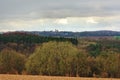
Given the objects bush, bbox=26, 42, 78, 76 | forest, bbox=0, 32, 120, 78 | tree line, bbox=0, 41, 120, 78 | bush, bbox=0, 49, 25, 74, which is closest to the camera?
forest, bbox=0, 32, 120, 78

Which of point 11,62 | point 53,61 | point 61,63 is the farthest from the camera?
point 11,62

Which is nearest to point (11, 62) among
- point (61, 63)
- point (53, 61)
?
point (53, 61)

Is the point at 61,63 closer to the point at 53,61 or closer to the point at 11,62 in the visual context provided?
the point at 53,61

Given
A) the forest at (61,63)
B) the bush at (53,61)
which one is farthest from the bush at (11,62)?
the bush at (53,61)

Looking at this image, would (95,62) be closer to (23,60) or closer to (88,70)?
(88,70)

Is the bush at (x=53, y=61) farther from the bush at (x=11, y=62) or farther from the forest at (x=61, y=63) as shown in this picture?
the bush at (x=11, y=62)

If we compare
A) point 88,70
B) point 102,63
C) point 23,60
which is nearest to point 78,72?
point 88,70

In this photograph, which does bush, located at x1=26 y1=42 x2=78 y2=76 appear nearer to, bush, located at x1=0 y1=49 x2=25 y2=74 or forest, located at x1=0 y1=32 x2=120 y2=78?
forest, located at x1=0 y1=32 x2=120 y2=78

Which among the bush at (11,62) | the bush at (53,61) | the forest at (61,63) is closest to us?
the forest at (61,63)

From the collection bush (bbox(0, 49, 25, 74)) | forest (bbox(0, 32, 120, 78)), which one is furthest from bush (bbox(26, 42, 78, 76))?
bush (bbox(0, 49, 25, 74))

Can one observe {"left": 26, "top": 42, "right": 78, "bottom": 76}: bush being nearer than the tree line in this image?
No

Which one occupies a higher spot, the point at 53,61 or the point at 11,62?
the point at 53,61
